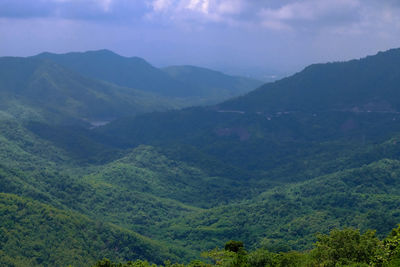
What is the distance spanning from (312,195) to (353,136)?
52.4 m

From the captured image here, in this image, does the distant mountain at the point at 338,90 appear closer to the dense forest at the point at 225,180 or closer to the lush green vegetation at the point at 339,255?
the dense forest at the point at 225,180

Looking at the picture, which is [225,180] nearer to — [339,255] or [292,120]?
[292,120]

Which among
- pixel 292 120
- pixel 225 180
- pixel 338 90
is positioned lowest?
pixel 225 180

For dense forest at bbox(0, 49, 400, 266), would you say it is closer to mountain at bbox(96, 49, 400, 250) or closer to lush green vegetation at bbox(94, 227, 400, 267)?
lush green vegetation at bbox(94, 227, 400, 267)

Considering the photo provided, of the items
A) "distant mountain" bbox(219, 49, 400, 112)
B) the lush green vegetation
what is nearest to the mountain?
"distant mountain" bbox(219, 49, 400, 112)

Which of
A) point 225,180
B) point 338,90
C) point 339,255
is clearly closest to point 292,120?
point 338,90

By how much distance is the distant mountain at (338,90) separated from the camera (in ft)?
450

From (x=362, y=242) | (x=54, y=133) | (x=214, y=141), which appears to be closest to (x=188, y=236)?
(x=362, y=242)

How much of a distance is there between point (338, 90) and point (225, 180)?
192ft

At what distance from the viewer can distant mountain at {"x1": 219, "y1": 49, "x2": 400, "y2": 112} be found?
13725cm

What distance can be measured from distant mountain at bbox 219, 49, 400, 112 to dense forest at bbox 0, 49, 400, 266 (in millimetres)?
439

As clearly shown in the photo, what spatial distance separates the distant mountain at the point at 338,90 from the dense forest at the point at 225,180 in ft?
1.44

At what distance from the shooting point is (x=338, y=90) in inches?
5768

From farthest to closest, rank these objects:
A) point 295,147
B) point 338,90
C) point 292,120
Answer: point 338,90, point 292,120, point 295,147
